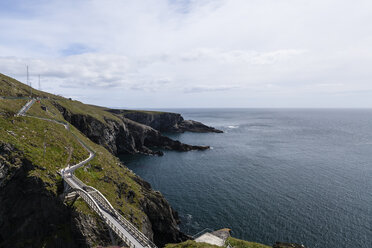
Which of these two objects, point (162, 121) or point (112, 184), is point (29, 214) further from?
point (162, 121)

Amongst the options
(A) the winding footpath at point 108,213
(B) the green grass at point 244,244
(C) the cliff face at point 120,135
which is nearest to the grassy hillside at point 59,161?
A: (A) the winding footpath at point 108,213

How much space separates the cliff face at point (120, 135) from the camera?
8719cm

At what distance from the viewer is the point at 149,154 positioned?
108m

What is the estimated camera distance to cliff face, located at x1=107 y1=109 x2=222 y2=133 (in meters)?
176

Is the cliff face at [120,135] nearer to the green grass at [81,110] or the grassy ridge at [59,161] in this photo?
→ the green grass at [81,110]

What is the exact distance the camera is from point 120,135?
11238cm

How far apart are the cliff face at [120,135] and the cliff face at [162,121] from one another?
146 feet

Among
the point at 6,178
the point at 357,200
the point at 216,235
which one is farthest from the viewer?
the point at 357,200

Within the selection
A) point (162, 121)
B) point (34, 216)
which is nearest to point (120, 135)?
point (162, 121)

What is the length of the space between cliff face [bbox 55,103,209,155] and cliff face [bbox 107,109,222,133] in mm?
44361

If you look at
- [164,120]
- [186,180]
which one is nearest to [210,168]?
[186,180]

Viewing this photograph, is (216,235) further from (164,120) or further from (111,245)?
(164,120)

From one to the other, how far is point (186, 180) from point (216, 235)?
104ft

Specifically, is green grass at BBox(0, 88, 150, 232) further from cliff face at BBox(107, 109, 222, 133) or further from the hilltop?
cliff face at BBox(107, 109, 222, 133)
